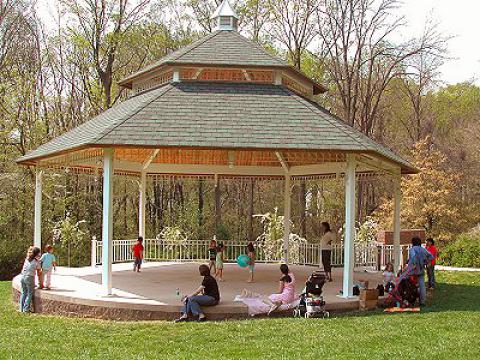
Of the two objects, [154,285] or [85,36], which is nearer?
[154,285]

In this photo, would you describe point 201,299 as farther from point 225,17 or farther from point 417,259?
point 225,17

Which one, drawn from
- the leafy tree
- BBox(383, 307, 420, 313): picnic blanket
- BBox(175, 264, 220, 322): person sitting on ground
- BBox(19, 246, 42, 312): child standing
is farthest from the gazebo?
the leafy tree

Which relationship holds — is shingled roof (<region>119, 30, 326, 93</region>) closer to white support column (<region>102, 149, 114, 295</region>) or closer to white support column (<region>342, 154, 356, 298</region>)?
white support column (<region>102, 149, 114, 295</region>)

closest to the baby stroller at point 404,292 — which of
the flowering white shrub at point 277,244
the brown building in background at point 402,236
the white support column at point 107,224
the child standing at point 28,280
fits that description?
the white support column at point 107,224

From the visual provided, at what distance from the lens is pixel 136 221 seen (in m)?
38.5

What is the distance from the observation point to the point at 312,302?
40.7 feet

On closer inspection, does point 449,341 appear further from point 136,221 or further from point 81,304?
point 136,221

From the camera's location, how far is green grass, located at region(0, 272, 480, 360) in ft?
30.8

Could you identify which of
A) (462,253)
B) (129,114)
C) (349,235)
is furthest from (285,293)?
(462,253)

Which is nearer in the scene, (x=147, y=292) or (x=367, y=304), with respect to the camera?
(x=367, y=304)

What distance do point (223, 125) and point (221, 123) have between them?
106 mm

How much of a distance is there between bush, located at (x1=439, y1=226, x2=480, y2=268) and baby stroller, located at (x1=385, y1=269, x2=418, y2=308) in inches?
495

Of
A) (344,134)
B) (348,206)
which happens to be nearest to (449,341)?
(348,206)

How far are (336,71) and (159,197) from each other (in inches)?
570
